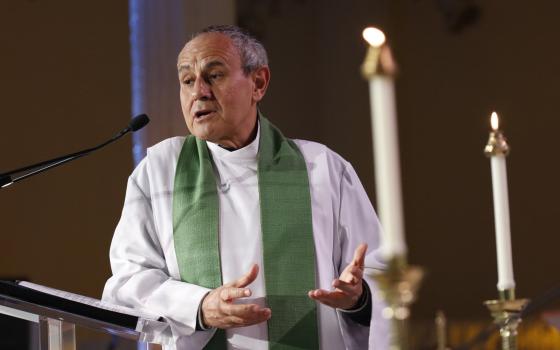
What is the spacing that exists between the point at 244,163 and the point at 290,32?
240 inches

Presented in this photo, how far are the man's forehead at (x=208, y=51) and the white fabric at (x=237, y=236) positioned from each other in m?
0.32

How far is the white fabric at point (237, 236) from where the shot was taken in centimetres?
332

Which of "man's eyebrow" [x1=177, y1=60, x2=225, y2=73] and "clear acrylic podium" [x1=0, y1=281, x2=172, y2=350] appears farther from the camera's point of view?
"man's eyebrow" [x1=177, y1=60, x2=225, y2=73]

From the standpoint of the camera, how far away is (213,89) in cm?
350

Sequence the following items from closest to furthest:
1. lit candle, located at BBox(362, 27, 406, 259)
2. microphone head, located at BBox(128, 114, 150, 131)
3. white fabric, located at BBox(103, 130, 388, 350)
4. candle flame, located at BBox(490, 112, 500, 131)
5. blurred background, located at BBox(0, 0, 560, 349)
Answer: lit candle, located at BBox(362, 27, 406, 259) → candle flame, located at BBox(490, 112, 500, 131) → microphone head, located at BBox(128, 114, 150, 131) → white fabric, located at BBox(103, 130, 388, 350) → blurred background, located at BBox(0, 0, 560, 349)

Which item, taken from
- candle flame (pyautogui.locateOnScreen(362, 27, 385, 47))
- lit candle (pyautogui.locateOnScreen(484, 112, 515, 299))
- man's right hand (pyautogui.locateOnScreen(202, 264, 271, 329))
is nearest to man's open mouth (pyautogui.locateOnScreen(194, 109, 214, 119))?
man's right hand (pyautogui.locateOnScreen(202, 264, 271, 329))

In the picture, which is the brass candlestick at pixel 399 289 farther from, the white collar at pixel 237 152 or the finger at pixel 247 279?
the white collar at pixel 237 152

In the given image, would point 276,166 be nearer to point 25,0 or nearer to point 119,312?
point 119,312

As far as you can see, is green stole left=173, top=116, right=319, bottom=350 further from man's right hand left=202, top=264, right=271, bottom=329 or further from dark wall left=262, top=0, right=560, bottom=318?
dark wall left=262, top=0, right=560, bottom=318

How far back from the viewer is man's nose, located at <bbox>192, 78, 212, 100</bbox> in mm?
3463

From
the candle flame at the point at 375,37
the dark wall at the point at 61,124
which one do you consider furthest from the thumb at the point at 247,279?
the dark wall at the point at 61,124

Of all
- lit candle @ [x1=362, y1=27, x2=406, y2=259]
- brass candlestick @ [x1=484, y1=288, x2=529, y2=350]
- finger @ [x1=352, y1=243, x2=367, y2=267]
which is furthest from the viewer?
finger @ [x1=352, y1=243, x2=367, y2=267]

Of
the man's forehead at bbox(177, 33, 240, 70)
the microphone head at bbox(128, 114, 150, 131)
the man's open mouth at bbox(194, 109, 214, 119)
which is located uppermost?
the man's forehead at bbox(177, 33, 240, 70)

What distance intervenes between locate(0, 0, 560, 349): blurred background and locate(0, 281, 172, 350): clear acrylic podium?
2.48 m
